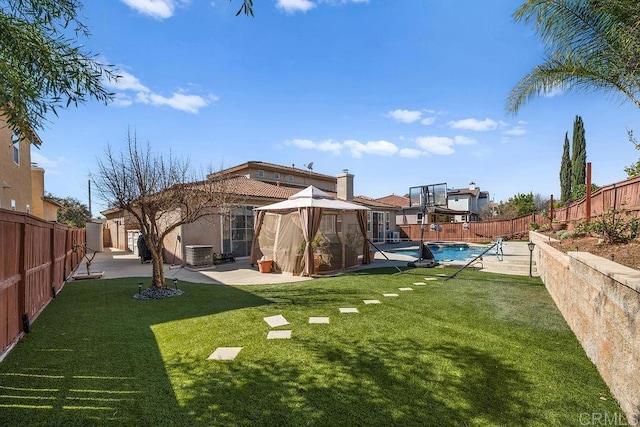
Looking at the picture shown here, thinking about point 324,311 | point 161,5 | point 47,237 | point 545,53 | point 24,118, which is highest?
point 161,5

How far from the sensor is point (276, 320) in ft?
16.7

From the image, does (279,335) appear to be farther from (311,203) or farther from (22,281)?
(311,203)

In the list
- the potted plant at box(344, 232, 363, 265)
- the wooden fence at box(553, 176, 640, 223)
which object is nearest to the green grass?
the wooden fence at box(553, 176, 640, 223)

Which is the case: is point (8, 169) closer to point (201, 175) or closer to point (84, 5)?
point (201, 175)

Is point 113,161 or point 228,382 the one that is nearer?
point 228,382

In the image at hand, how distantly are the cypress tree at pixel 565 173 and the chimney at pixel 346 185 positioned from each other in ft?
73.5

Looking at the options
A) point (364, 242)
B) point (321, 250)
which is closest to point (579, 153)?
point (364, 242)

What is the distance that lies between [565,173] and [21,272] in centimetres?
3695

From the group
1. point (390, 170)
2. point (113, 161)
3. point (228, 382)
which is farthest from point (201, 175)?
point (390, 170)

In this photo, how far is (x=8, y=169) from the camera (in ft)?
35.6

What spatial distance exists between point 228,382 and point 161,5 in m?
6.77

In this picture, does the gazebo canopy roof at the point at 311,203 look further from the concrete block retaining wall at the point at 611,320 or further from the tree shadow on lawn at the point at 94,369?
the concrete block retaining wall at the point at 611,320

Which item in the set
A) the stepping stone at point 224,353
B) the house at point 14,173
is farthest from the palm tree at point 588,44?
the house at point 14,173

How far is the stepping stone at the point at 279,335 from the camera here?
4.25 metres
